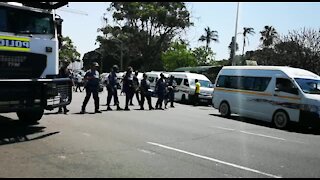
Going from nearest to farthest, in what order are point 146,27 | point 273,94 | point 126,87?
point 273,94 → point 126,87 → point 146,27

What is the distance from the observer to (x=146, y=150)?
28.7 feet

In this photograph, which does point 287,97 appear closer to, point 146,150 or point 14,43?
point 146,150

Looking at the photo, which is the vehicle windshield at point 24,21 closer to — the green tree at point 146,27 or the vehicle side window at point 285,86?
the vehicle side window at point 285,86

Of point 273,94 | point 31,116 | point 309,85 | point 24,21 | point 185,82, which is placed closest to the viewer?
point 24,21

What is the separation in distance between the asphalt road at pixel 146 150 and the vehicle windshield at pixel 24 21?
2.51 meters

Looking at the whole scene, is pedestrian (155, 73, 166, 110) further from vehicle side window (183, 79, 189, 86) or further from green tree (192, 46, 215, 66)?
green tree (192, 46, 215, 66)

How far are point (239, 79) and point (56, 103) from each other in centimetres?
895

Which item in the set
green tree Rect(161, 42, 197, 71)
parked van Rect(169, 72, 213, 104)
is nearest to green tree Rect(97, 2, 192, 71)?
green tree Rect(161, 42, 197, 71)

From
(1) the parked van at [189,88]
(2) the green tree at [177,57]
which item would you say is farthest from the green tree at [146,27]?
(1) the parked van at [189,88]

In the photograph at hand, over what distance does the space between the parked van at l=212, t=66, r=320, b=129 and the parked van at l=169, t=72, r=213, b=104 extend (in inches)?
271

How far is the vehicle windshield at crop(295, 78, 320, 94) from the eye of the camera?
14.6 m

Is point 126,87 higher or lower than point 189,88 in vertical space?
higher

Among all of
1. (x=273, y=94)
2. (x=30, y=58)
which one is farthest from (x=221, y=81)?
(x=30, y=58)

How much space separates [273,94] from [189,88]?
10228 mm
